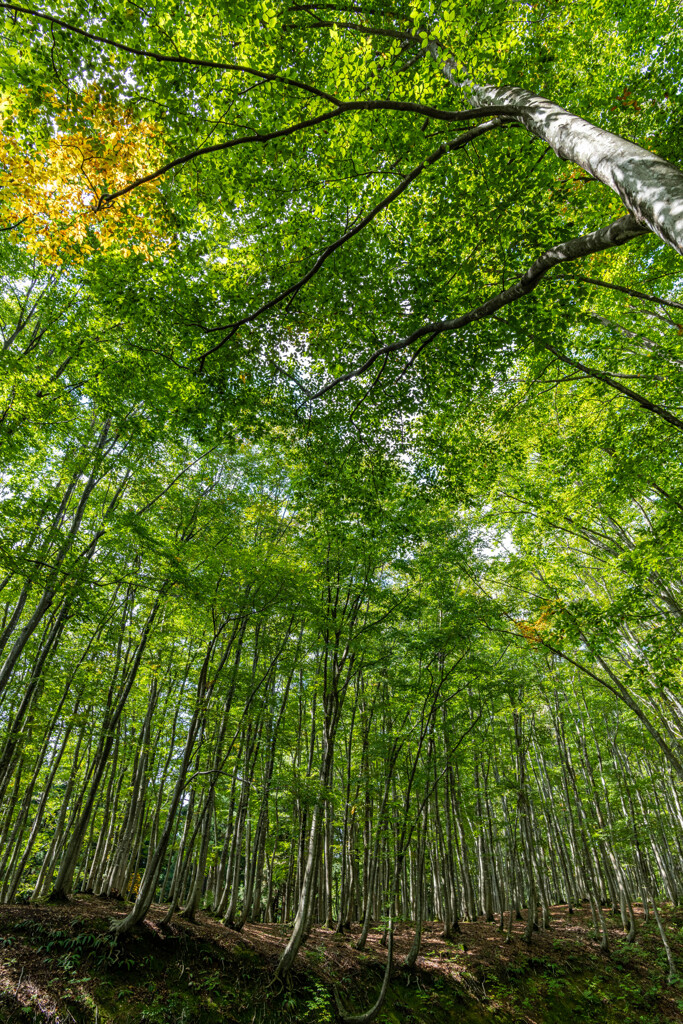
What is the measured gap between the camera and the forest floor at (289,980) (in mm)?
6137

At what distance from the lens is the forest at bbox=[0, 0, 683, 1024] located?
175 inches

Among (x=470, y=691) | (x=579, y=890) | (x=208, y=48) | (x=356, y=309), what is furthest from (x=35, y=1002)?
(x=579, y=890)

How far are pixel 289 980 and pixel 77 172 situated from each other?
1196 centimetres

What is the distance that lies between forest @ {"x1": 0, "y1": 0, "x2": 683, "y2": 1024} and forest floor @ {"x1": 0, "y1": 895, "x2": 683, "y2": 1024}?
7 centimetres

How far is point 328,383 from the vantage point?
7.45 m

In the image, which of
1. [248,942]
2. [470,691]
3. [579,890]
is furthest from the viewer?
[579,890]

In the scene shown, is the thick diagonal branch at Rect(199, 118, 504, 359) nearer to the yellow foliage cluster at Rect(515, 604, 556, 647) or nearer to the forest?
the forest

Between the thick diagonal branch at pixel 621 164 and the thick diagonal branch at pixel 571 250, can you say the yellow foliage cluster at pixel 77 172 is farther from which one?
the thick diagonal branch at pixel 621 164

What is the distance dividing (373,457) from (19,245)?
8.79 m

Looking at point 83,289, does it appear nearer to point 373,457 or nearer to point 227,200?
point 227,200

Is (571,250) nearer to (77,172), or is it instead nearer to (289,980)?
(77,172)

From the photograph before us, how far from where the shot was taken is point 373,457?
730cm

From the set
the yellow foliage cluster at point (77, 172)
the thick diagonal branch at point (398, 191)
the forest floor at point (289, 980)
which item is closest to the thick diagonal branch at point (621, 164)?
the thick diagonal branch at point (398, 191)

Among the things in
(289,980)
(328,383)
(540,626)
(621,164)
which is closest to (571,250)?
(621,164)
